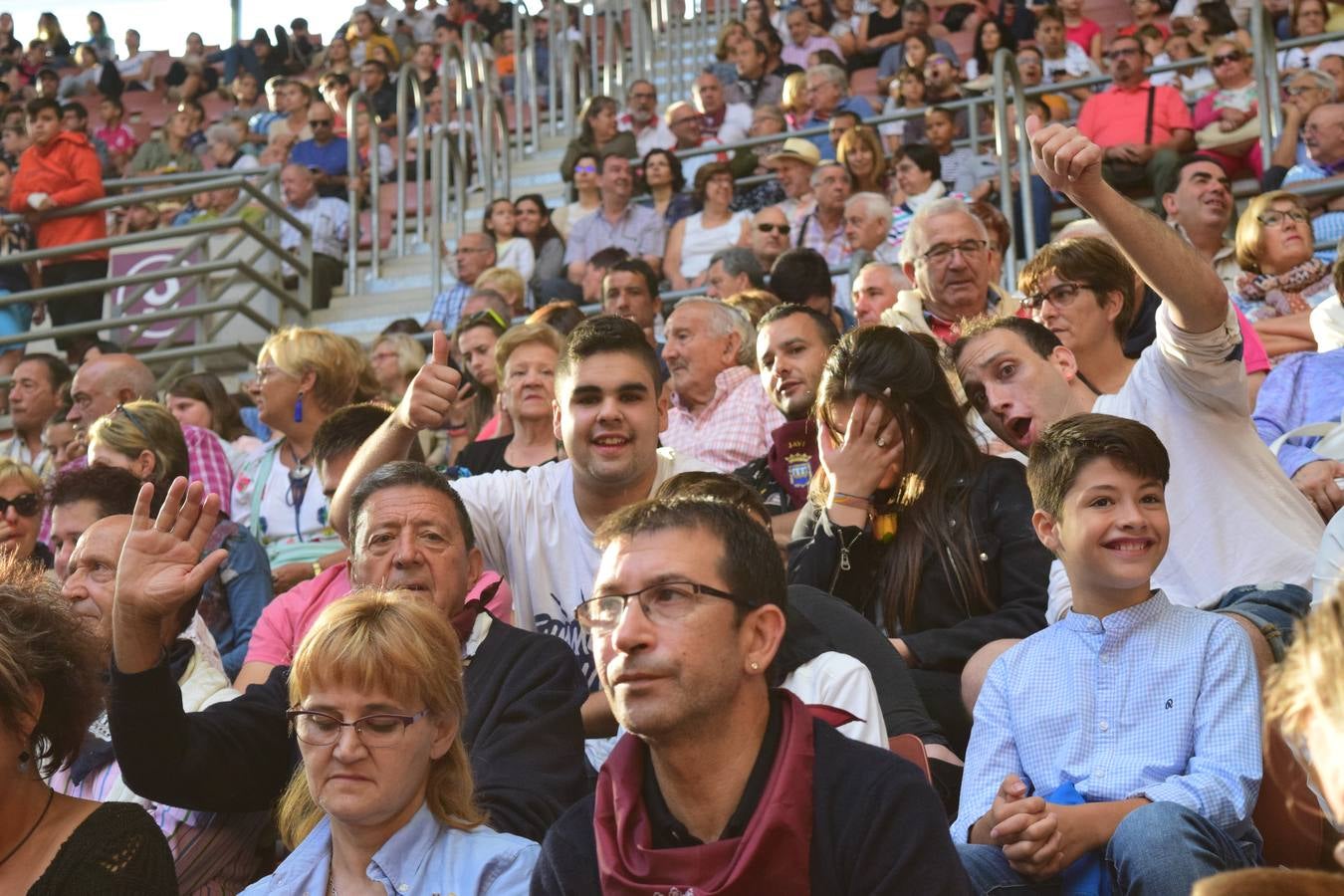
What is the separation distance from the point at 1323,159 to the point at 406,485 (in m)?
4.97

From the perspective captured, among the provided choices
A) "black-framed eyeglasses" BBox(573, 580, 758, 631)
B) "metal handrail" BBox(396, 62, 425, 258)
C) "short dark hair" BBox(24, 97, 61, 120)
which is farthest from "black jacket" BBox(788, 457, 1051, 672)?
"short dark hair" BBox(24, 97, 61, 120)

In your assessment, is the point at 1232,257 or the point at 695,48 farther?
the point at 695,48

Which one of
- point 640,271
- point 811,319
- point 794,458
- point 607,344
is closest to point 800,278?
point 640,271

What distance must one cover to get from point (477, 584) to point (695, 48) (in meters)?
10.2

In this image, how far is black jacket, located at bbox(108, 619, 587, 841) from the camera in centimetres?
304

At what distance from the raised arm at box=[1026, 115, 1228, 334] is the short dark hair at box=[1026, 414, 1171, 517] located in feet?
0.85

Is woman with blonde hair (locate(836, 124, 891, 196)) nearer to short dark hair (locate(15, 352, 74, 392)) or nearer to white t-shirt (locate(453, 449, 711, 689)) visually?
short dark hair (locate(15, 352, 74, 392))

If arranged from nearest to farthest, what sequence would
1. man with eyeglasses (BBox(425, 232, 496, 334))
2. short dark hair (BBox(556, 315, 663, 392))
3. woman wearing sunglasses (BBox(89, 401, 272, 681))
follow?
short dark hair (BBox(556, 315, 663, 392))
woman wearing sunglasses (BBox(89, 401, 272, 681))
man with eyeglasses (BBox(425, 232, 496, 334))

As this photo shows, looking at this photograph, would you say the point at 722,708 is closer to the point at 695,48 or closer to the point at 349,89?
the point at 349,89

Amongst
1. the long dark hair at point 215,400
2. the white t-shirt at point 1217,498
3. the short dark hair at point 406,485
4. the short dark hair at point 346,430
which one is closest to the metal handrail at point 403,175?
the long dark hair at point 215,400

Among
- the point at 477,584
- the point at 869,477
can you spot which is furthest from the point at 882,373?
the point at 477,584

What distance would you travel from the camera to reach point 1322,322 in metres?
4.88

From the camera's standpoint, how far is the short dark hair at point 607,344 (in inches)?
160

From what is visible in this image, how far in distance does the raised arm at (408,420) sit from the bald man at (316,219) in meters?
5.89
